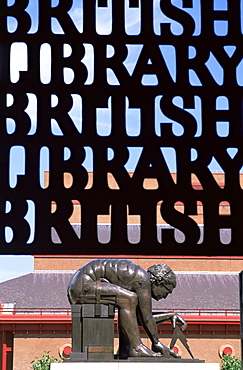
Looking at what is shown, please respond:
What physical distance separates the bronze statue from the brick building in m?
10.9

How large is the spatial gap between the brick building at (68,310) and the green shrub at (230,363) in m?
0.86

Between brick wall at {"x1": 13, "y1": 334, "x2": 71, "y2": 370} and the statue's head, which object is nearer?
the statue's head

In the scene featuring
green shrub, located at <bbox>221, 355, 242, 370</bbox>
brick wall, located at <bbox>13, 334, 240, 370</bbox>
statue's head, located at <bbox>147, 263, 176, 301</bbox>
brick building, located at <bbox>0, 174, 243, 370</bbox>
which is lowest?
green shrub, located at <bbox>221, 355, 242, 370</bbox>

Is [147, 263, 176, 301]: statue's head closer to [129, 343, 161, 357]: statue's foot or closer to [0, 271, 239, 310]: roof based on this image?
[129, 343, 161, 357]: statue's foot

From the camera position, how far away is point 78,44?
4.45 m

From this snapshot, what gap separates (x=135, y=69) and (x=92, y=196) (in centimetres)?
80

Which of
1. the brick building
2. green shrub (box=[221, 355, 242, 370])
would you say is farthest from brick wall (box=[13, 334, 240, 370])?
green shrub (box=[221, 355, 242, 370])

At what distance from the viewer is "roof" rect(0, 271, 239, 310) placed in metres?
25.2

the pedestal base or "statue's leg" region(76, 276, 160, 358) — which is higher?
"statue's leg" region(76, 276, 160, 358)

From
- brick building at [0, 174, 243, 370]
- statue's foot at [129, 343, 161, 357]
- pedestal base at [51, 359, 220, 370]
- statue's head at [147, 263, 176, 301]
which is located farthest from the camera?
brick building at [0, 174, 243, 370]

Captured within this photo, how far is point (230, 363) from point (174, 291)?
461cm

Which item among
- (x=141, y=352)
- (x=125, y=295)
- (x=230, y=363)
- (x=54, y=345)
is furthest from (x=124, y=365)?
(x=54, y=345)

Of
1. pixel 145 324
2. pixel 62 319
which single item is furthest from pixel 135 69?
pixel 62 319

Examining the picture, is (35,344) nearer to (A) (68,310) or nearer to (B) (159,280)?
(A) (68,310)
